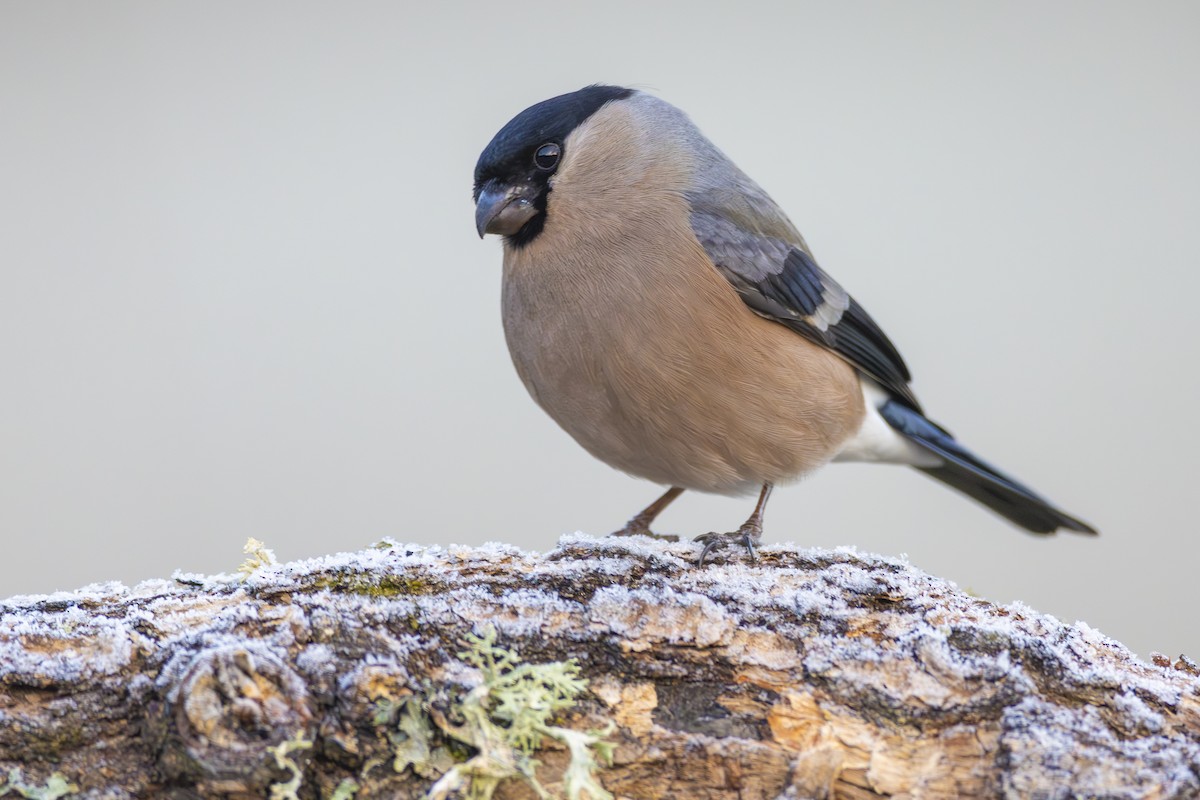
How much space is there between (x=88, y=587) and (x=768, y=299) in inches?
84.6

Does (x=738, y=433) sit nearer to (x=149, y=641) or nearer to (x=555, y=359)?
(x=555, y=359)

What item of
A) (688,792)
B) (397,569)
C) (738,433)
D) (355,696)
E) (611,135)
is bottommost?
(688,792)

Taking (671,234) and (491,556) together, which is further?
(671,234)

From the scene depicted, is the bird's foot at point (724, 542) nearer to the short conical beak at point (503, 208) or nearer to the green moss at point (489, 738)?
the green moss at point (489, 738)

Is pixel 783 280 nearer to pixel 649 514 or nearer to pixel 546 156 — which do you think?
pixel 546 156

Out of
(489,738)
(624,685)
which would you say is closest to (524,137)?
(624,685)

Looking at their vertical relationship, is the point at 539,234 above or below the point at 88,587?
above

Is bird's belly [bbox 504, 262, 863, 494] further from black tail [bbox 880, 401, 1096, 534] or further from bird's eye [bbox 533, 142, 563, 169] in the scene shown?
black tail [bbox 880, 401, 1096, 534]

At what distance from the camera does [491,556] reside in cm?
244

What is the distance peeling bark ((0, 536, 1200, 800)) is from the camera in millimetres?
1714

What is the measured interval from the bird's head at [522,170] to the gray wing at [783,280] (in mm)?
488

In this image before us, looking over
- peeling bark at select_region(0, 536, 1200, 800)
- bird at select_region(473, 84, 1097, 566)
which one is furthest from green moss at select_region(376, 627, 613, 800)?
bird at select_region(473, 84, 1097, 566)

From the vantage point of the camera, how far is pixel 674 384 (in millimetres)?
3070

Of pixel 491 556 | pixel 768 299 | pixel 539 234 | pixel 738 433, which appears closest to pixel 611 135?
pixel 539 234
